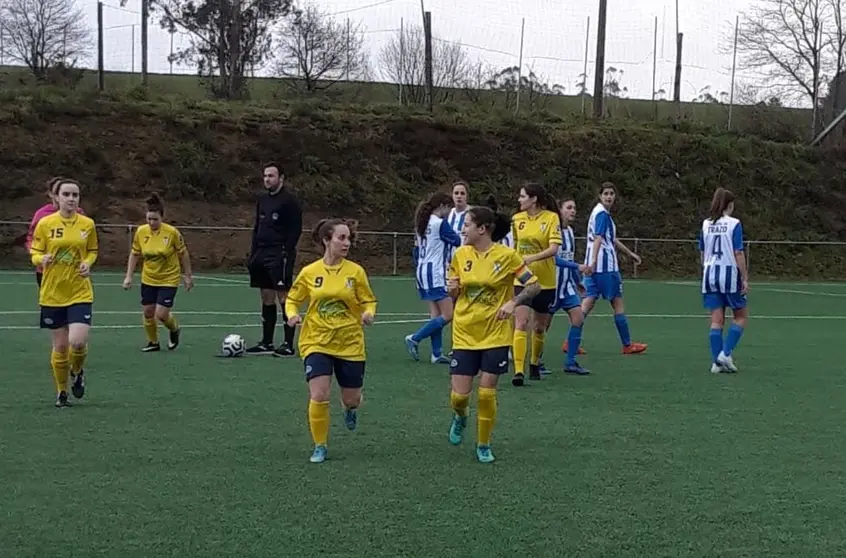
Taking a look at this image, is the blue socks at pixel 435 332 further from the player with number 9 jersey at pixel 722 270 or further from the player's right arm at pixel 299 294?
the player's right arm at pixel 299 294

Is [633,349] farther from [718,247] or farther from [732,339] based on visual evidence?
[718,247]

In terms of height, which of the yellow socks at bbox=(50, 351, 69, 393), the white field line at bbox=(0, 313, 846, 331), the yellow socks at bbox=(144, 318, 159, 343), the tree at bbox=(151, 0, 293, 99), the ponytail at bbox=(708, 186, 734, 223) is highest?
the tree at bbox=(151, 0, 293, 99)

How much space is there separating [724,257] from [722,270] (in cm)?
13

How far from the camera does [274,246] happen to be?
42.5 feet

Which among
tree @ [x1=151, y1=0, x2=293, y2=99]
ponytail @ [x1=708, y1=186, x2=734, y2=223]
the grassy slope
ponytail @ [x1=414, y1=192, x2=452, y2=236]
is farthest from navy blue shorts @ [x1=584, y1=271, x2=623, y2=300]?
tree @ [x1=151, y1=0, x2=293, y2=99]

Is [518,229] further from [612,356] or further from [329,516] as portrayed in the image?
[329,516]

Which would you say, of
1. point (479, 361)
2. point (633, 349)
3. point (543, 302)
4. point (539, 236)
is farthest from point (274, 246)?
point (479, 361)

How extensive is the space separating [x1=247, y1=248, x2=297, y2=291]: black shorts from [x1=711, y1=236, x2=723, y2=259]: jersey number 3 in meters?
4.61

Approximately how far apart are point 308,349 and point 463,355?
0.98 meters

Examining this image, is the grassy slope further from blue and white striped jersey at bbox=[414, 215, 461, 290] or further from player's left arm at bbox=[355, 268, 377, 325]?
player's left arm at bbox=[355, 268, 377, 325]

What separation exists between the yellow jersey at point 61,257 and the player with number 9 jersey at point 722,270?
19.8 ft

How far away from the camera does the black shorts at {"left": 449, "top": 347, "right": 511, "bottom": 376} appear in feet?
23.6

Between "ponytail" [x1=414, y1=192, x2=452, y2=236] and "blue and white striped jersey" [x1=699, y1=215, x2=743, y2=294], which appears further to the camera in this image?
"ponytail" [x1=414, y1=192, x2=452, y2=236]

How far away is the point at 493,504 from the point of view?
612cm
